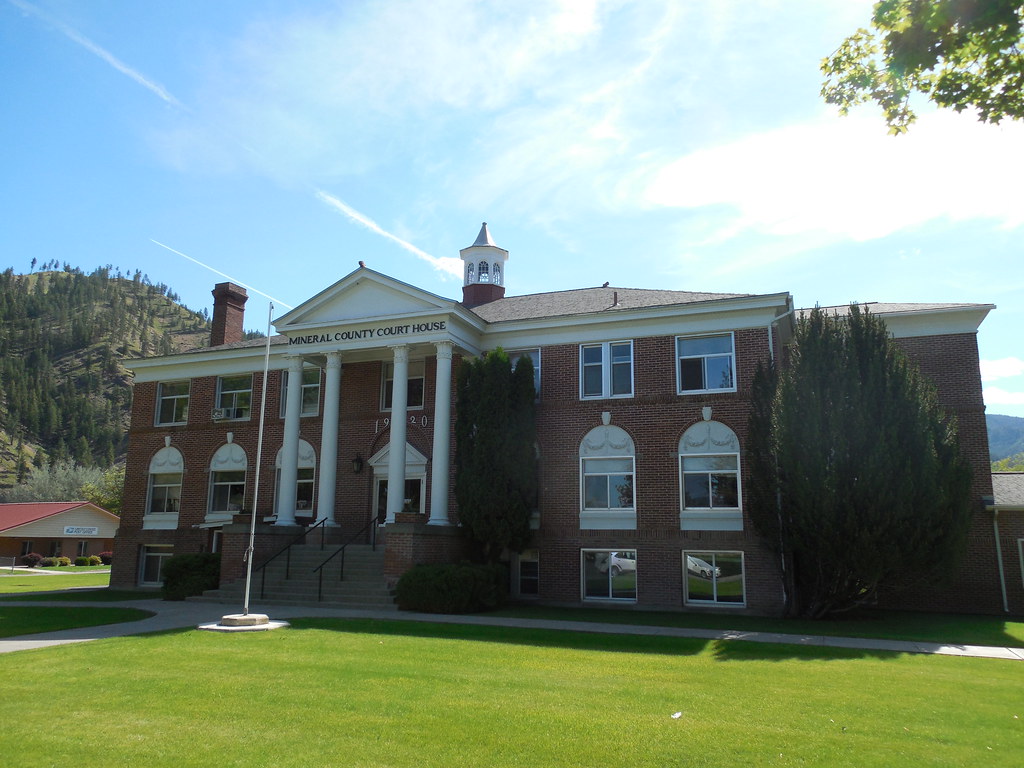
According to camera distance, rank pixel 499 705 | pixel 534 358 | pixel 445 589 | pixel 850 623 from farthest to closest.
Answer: pixel 534 358
pixel 445 589
pixel 850 623
pixel 499 705

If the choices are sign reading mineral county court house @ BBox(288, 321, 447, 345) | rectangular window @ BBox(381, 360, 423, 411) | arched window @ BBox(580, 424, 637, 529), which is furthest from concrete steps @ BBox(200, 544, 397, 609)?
sign reading mineral county court house @ BBox(288, 321, 447, 345)

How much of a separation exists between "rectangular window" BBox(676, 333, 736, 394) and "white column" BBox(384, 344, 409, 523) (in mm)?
7979

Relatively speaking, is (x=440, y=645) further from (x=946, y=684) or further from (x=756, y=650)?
(x=946, y=684)

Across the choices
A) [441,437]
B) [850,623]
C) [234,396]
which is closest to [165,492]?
[234,396]

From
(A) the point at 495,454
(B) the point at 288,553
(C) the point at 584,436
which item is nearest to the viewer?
(A) the point at 495,454

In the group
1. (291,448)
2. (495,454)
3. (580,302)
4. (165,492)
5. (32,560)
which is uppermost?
(580,302)

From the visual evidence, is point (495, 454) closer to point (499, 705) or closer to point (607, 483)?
point (607, 483)

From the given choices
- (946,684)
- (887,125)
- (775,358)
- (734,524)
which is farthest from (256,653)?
(775,358)

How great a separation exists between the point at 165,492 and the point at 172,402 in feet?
11.4

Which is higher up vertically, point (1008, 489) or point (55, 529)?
point (1008, 489)

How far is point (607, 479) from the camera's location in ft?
72.8

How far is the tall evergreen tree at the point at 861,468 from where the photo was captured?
1634 centimetres

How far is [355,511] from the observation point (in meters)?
24.9

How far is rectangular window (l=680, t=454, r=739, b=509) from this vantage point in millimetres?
20797
